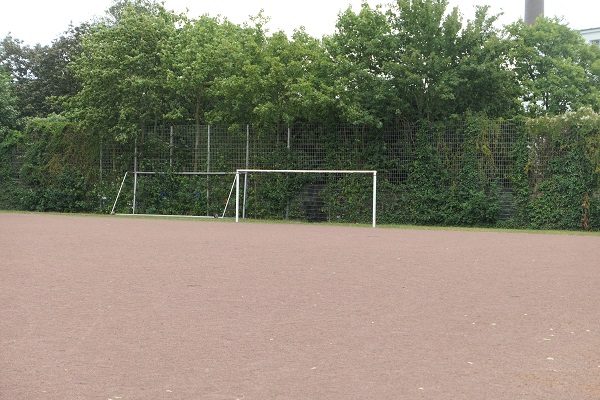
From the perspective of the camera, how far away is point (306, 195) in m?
25.9

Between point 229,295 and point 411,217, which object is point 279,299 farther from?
point 411,217

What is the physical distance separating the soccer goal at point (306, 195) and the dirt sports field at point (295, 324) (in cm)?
1072

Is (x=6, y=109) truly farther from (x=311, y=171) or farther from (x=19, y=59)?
(x=19, y=59)

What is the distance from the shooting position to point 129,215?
27703 millimetres

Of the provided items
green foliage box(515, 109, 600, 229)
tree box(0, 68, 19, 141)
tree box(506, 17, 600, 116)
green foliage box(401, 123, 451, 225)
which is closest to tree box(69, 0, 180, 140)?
green foliage box(401, 123, 451, 225)

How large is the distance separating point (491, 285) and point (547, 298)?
116 centimetres

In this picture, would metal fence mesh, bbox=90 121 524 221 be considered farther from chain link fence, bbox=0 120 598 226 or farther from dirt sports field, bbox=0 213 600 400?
dirt sports field, bbox=0 213 600 400

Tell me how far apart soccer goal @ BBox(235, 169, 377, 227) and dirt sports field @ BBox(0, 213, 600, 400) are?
35.2ft

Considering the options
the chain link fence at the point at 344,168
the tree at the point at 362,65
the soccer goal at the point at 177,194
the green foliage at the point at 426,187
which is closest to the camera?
the chain link fence at the point at 344,168

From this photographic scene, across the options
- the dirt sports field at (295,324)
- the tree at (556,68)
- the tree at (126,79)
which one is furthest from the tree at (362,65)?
the dirt sports field at (295,324)

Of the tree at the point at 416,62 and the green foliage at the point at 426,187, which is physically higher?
the tree at the point at 416,62

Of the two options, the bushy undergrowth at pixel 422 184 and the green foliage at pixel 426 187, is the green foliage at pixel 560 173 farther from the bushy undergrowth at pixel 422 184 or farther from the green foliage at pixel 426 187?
the green foliage at pixel 426 187

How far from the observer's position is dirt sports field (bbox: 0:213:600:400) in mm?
5145

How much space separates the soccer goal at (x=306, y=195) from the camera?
25.3 metres
